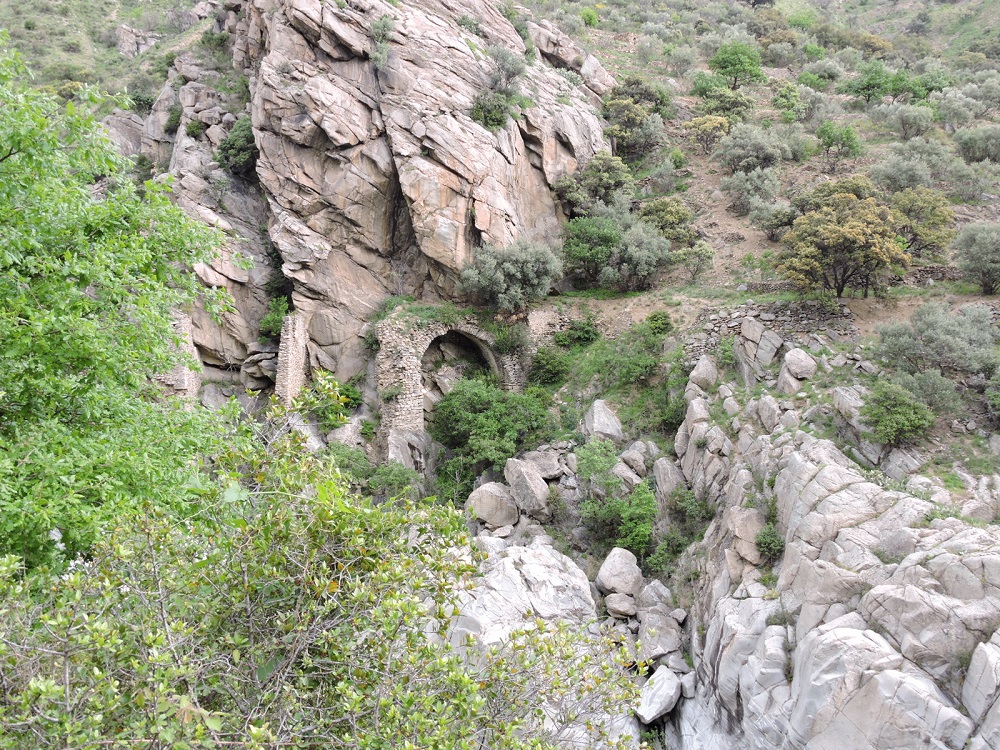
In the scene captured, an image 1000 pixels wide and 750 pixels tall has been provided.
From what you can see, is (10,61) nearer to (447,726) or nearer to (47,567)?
(47,567)

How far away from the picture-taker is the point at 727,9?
51062 millimetres

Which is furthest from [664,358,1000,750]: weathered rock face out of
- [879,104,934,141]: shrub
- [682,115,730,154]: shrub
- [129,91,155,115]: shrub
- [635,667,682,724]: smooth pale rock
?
[129,91,155,115]: shrub

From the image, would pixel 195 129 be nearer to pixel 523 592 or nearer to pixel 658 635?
pixel 523 592

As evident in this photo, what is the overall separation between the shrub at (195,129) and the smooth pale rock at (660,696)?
2946 cm

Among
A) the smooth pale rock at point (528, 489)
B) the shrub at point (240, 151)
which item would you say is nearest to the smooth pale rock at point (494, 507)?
the smooth pale rock at point (528, 489)

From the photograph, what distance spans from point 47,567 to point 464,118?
2303 cm

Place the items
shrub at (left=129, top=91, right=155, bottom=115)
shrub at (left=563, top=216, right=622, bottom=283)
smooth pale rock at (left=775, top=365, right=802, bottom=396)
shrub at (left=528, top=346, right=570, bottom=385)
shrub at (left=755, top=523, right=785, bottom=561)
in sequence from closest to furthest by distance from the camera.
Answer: shrub at (left=755, top=523, right=785, bottom=561), smooth pale rock at (left=775, top=365, right=802, bottom=396), shrub at (left=528, top=346, right=570, bottom=385), shrub at (left=563, top=216, right=622, bottom=283), shrub at (left=129, top=91, right=155, bottom=115)

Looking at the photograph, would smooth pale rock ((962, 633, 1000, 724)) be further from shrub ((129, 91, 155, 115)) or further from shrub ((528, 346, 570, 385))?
shrub ((129, 91, 155, 115))

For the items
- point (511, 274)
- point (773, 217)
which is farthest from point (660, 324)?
point (773, 217)

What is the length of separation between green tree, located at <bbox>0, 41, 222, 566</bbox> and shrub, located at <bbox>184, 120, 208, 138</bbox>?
73.6 feet

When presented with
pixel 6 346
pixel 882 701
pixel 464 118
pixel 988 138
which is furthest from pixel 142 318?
pixel 988 138

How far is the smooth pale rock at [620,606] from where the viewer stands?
13789 mm

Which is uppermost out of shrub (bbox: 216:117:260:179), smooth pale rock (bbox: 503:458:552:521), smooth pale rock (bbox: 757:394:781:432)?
smooth pale rock (bbox: 757:394:781:432)

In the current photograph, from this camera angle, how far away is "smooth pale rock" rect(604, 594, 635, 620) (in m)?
13.8
